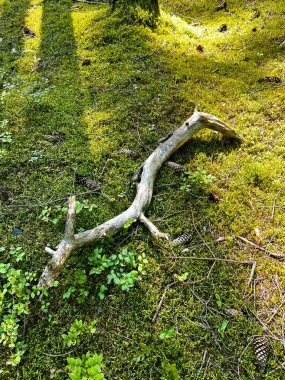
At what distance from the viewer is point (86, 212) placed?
3377 millimetres

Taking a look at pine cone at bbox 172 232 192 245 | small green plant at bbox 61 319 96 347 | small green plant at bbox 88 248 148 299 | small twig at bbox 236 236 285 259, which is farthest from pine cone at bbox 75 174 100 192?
small twig at bbox 236 236 285 259

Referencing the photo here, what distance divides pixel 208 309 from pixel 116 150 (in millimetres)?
2288

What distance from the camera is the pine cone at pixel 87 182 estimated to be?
363 centimetres

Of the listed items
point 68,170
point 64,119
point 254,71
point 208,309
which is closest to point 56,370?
point 208,309

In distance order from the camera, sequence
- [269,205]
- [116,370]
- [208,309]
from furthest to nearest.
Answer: [269,205] < [208,309] < [116,370]

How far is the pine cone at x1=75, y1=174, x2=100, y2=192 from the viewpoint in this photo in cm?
363

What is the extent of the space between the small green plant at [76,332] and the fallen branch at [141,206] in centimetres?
45

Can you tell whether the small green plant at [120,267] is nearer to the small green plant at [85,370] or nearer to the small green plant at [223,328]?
the small green plant at [85,370]

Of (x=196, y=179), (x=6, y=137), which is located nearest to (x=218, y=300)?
(x=196, y=179)

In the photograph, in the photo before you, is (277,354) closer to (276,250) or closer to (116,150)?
(276,250)

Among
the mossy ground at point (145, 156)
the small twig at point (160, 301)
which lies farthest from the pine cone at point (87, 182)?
the small twig at point (160, 301)

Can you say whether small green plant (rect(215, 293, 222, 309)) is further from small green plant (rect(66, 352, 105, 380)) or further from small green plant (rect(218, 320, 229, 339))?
small green plant (rect(66, 352, 105, 380))

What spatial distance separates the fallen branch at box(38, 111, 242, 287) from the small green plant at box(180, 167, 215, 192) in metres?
0.37

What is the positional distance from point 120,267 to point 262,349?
1.38 m
